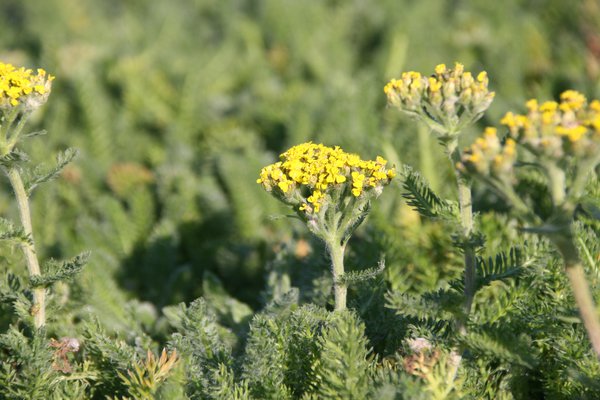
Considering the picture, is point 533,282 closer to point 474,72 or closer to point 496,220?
point 496,220

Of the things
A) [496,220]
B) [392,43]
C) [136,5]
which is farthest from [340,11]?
[496,220]

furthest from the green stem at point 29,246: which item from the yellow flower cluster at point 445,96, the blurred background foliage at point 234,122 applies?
the yellow flower cluster at point 445,96

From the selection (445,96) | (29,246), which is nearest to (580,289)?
(445,96)

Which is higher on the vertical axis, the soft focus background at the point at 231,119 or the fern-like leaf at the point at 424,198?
the fern-like leaf at the point at 424,198

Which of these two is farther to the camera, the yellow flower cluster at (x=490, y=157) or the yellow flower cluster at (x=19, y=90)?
the yellow flower cluster at (x=19, y=90)

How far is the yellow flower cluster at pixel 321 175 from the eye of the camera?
1.81 metres

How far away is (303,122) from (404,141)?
54 cm

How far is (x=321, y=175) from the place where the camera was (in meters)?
1.82

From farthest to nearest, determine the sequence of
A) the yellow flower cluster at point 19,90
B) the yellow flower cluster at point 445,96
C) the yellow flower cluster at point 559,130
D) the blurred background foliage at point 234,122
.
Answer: the blurred background foliage at point 234,122 → the yellow flower cluster at point 19,90 → the yellow flower cluster at point 445,96 → the yellow flower cluster at point 559,130

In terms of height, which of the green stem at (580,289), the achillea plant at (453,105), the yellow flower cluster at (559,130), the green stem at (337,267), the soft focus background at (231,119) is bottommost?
the soft focus background at (231,119)

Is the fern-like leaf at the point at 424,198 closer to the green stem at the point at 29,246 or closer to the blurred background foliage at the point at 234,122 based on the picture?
the blurred background foliage at the point at 234,122

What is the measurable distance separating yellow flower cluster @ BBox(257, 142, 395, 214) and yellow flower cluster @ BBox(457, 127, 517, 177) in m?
0.33

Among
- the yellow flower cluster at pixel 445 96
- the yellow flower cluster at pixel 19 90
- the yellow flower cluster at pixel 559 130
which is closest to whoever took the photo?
the yellow flower cluster at pixel 559 130

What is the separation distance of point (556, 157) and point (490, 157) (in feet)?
0.47
